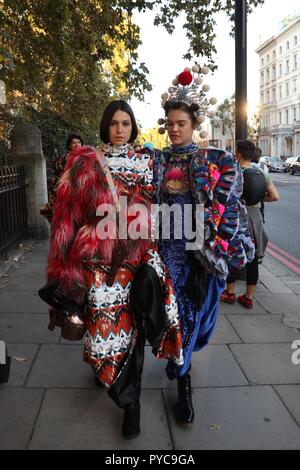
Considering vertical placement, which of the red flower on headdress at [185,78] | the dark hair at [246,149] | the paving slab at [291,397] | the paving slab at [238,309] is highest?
the red flower on headdress at [185,78]

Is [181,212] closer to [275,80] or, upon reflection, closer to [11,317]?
[11,317]

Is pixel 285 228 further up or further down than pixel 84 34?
further down

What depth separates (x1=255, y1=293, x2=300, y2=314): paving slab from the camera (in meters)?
4.50

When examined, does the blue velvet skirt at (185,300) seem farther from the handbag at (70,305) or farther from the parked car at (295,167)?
the parked car at (295,167)

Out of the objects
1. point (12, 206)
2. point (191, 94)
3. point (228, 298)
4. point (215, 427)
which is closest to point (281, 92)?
point (12, 206)

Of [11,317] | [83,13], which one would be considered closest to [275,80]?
[83,13]

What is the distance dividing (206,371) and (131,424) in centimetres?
94

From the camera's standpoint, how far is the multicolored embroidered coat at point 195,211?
2.51 metres

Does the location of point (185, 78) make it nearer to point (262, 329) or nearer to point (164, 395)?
point (164, 395)

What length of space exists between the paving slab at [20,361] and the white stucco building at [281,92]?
62166 mm

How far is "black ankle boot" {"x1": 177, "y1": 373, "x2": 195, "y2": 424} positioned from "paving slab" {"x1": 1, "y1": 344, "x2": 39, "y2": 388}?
43.2 inches

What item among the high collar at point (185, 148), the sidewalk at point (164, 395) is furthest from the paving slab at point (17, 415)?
the high collar at point (185, 148)

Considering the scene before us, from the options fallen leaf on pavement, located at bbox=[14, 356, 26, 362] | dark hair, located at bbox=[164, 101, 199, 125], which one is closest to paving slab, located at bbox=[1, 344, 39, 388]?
fallen leaf on pavement, located at bbox=[14, 356, 26, 362]

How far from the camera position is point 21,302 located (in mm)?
4605
